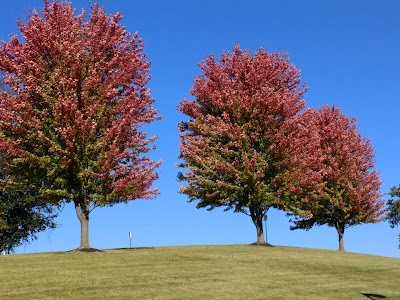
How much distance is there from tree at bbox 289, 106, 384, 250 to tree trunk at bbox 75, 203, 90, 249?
23.4m

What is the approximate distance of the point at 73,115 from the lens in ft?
88.4

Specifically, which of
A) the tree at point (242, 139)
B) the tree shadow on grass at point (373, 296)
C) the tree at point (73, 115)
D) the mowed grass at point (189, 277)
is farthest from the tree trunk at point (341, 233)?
the tree shadow on grass at point (373, 296)

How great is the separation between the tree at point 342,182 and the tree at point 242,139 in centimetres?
907

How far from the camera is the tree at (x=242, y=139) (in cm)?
3694

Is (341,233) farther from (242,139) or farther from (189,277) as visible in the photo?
(189,277)

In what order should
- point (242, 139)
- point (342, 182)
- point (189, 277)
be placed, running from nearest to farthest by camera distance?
point (189, 277) → point (242, 139) → point (342, 182)

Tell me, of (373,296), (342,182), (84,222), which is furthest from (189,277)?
(342,182)

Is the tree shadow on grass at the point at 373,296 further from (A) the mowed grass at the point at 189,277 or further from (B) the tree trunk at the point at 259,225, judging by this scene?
(B) the tree trunk at the point at 259,225

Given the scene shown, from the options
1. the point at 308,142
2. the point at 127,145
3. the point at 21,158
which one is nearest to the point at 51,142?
the point at 21,158

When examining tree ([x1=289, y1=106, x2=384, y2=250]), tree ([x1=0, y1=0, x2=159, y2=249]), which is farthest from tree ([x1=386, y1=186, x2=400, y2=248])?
tree ([x1=0, y1=0, x2=159, y2=249])

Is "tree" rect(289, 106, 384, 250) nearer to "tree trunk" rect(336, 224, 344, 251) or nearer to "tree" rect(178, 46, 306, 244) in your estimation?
"tree trunk" rect(336, 224, 344, 251)

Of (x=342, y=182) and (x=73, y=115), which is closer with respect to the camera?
(x=73, y=115)

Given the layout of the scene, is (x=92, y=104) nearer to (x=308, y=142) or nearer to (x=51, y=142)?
(x=51, y=142)

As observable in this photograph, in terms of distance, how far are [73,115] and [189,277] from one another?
11.0m
